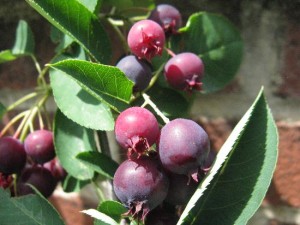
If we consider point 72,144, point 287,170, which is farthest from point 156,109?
point 287,170

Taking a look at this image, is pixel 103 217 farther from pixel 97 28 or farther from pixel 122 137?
pixel 97 28

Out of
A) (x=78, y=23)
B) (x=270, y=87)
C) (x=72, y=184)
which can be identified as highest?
(x=78, y=23)

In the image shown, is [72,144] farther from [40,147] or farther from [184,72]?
[184,72]

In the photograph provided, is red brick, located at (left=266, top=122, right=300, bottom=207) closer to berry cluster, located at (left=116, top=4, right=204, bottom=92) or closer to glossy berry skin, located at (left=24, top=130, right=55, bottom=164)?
berry cluster, located at (left=116, top=4, right=204, bottom=92)

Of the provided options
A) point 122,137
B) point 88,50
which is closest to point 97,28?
point 88,50

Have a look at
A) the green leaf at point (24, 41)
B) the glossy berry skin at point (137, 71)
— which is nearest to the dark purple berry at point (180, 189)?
the glossy berry skin at point (137, 71)

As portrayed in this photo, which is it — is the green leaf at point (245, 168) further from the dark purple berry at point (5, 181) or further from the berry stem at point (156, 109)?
the dark purple berry at point (5, 181)
